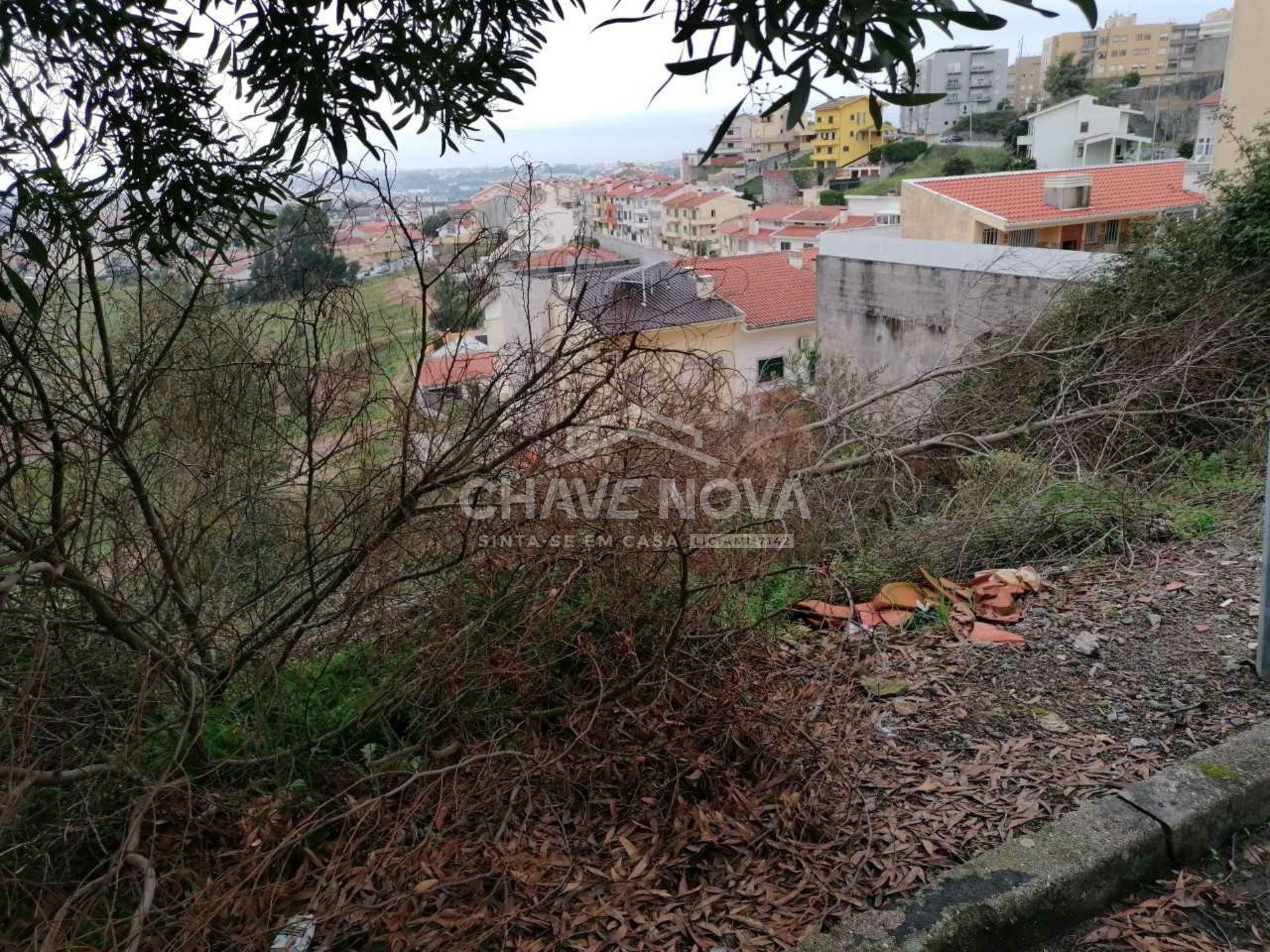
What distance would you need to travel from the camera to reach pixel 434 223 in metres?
Answer: 3.20

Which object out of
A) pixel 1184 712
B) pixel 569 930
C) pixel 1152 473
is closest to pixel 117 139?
pixel 569 930

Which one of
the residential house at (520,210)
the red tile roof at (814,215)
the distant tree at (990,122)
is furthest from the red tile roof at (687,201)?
the distant tree at (990,122)

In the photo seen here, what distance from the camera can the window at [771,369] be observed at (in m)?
6.85

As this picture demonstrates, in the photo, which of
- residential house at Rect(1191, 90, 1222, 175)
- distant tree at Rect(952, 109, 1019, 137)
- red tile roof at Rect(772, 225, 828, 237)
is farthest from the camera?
distant tree at Rect(952, 109, 1019, 137)

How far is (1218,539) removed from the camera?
4.21 metres

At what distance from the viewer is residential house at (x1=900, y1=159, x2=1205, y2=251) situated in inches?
636

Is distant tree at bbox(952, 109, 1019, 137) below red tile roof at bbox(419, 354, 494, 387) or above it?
below

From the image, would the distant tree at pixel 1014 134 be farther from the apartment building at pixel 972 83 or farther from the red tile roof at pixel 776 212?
the apartment building at pixel 972 83

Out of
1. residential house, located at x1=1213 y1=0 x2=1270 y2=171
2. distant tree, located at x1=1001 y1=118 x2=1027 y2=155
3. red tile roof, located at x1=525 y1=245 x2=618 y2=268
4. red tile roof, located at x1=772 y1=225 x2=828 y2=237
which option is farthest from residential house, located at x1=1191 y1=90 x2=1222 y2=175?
red tile roof, located at x1=525 y1=245 x2=618 y2=268

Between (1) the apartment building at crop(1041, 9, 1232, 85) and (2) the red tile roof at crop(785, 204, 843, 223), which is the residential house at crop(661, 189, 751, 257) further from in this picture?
(1) the apartment building at crop(1041, 9, 1232, 85)

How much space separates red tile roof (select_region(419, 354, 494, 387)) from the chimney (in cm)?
1663

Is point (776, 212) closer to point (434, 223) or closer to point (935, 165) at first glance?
point (935, 165)

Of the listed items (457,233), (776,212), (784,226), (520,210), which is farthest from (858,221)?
(457,233)

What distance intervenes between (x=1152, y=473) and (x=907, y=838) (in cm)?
472
